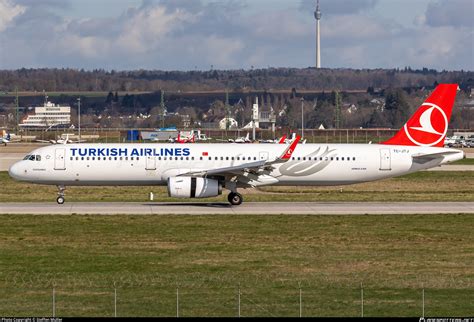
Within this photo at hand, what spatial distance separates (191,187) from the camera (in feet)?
169

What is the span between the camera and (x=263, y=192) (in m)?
65.3

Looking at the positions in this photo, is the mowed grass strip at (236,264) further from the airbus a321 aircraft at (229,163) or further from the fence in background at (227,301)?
the airbus a321 aircraft at (229,163)

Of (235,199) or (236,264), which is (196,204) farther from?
(236,264)

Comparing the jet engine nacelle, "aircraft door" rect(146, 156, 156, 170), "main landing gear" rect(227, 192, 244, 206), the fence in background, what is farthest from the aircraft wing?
the fence in background

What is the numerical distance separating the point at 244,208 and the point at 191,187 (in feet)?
11.9

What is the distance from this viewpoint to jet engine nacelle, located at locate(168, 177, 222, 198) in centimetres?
5134

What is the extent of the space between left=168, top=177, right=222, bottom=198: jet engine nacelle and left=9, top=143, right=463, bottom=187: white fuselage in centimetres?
242

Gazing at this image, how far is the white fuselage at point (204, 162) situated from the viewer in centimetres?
5356

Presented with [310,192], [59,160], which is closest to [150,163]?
[59,160]

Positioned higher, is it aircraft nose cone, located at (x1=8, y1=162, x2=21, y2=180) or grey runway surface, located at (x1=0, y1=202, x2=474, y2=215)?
aircraft nose cone, located at (x1=8, y1=162, x2=21, y2=180)

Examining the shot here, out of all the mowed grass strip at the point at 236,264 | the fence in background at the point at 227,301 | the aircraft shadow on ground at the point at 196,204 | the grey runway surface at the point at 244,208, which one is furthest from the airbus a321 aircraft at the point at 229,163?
the fence in background at the point at 227,301

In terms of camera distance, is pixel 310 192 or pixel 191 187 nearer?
pixel 191 187

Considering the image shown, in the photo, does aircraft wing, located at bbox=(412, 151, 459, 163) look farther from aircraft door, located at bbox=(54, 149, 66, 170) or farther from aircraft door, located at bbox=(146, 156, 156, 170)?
aircraft door, located at bbox=(54, 149, 66, 170)

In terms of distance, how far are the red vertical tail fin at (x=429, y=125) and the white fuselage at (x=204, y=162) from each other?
81 cm
